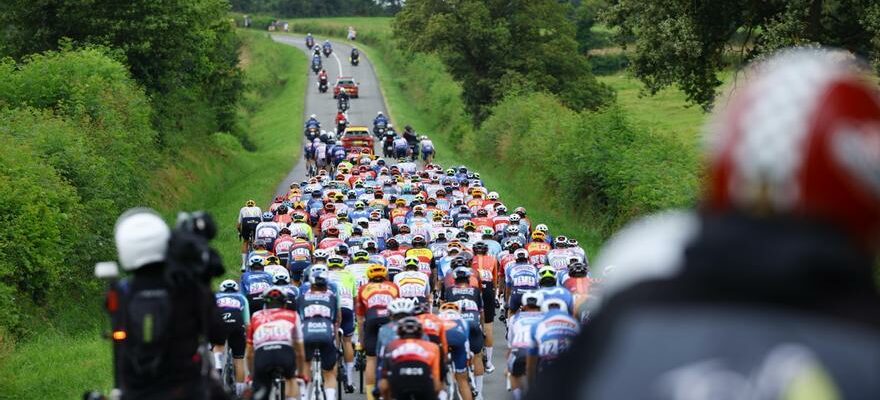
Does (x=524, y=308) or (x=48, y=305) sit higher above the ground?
(x=524, y=308)

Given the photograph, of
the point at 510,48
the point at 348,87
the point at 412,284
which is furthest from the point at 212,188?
the point at 348,87

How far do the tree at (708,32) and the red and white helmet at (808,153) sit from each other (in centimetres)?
2781

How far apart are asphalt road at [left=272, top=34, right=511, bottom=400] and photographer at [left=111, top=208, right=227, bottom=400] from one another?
1165 cm

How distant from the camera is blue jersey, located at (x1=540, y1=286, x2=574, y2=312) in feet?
53.0

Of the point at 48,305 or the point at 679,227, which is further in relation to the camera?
the point at 48,305

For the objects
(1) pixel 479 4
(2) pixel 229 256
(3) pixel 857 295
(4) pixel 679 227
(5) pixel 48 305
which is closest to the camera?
(3) pixel 857 295

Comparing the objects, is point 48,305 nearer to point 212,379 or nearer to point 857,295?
point 212,379

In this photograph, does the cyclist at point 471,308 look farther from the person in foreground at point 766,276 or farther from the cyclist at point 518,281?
the person in foreground at point 766,276

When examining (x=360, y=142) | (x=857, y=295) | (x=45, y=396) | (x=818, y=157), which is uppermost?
(x=818, y=157)

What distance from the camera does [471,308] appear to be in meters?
18.5

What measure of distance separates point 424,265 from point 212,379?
15096 mm

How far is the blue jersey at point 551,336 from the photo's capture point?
540 inches

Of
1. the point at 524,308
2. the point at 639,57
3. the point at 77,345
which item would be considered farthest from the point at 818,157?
the point at 639,57

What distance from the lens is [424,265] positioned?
22.9m
